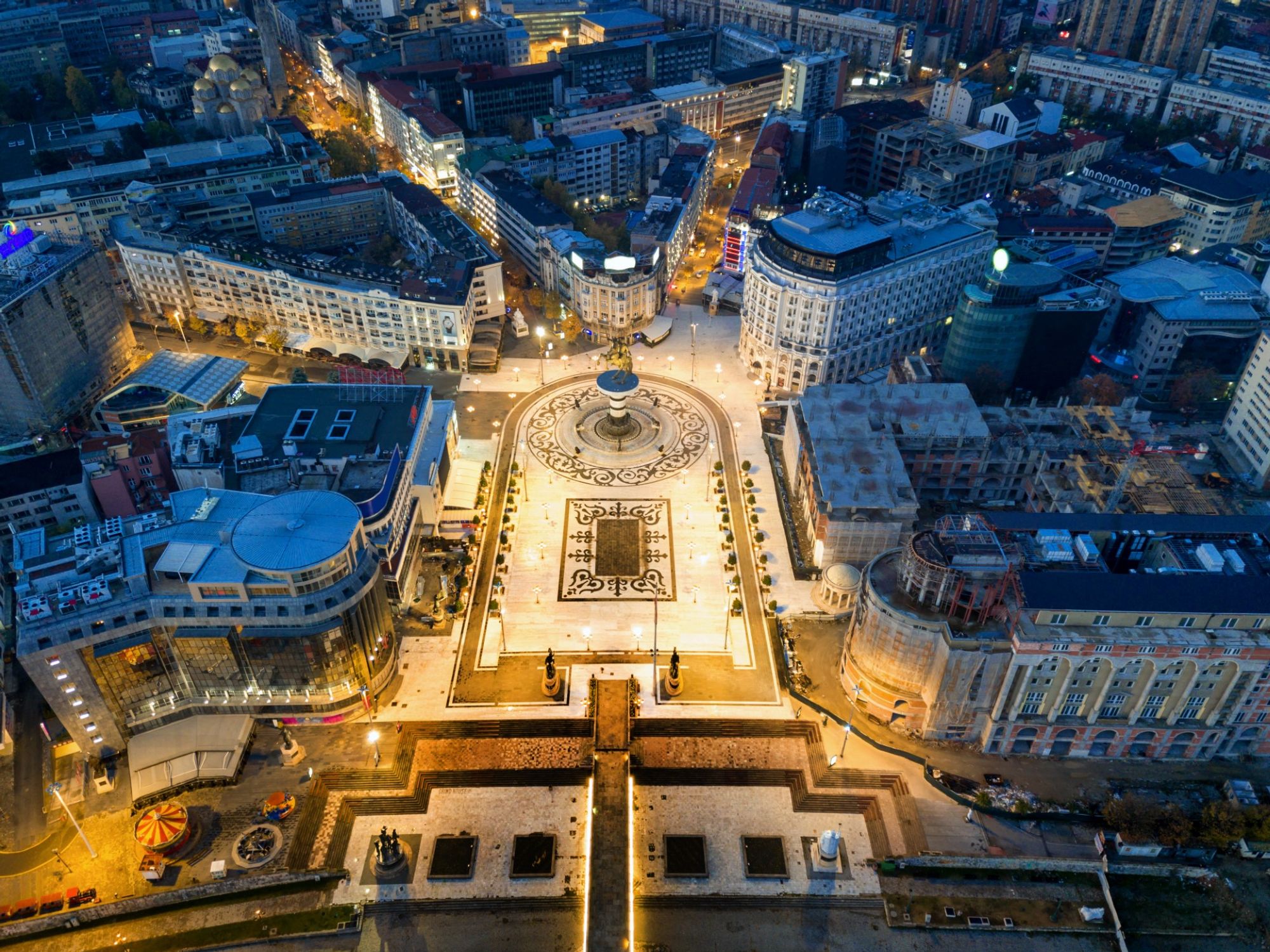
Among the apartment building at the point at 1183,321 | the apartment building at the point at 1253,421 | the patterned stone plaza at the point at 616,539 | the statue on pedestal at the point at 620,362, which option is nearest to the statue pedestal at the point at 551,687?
the patterned stone plaza at the point at 616,539

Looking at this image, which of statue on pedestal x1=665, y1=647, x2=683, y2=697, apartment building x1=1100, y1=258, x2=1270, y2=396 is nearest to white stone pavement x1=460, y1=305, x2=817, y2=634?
statue on pedestal x1=665, y1=647, x2=683, y2=697

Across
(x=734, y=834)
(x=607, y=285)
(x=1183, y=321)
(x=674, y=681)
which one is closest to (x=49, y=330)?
(x=607, y=285)

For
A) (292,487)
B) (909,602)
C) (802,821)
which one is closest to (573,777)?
(802,821)

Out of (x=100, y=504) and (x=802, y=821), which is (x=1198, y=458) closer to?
(x=802, y=821)

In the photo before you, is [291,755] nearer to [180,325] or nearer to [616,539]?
[616,539]

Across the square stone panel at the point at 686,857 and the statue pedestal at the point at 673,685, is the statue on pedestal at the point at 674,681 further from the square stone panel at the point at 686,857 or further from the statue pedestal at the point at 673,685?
the square stone panel at the point at 686,857

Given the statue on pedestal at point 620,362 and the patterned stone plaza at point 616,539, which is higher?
the statue on pedestal at point 620,362

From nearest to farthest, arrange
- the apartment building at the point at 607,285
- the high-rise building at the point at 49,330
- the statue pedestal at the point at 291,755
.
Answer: the statue pedestal at the point at 291,755 → the high-rise building at the point at 49,330 → the apartment building at the point at 607,285
